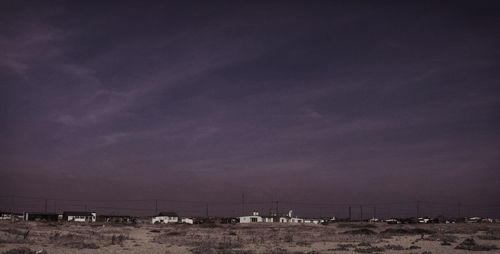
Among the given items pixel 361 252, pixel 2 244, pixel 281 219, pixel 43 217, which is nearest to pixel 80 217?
pixel 43 217

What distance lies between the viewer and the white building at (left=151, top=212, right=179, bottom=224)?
136150mm

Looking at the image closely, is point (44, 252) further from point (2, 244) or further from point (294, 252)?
point (294, 252)

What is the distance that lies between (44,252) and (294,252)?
1562 centimetres

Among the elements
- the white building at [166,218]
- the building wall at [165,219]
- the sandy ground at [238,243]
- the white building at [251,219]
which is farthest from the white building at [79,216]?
the sandy ground at [238,243]

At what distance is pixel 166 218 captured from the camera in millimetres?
140375

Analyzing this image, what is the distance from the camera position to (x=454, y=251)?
Result: 1160 inches

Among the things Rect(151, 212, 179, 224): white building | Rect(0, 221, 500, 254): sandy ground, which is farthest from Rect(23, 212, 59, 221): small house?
Rect(0, 221, 500, 254): sandy ground

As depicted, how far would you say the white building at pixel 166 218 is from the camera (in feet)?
447

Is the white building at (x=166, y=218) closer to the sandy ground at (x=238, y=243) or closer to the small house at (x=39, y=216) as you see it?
the small house at (x=39, y=216)

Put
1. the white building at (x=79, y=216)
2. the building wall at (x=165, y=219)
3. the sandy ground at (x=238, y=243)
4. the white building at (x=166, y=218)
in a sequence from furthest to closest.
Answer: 1. the white building at (x=79, y=216)
2. the building wall at (x=165, y=219)
3. the white building at (x=166, y=218)
4. the sandy ground at (x=238, y=243)

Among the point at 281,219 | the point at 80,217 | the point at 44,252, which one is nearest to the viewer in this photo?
the point at 44,252

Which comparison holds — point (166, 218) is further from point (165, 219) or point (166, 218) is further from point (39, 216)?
point (39, 216)

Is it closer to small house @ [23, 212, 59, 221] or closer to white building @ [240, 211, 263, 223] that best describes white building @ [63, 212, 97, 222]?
small house @ [23, 212, 59, 221]

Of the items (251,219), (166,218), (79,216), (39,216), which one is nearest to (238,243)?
(251,219)
